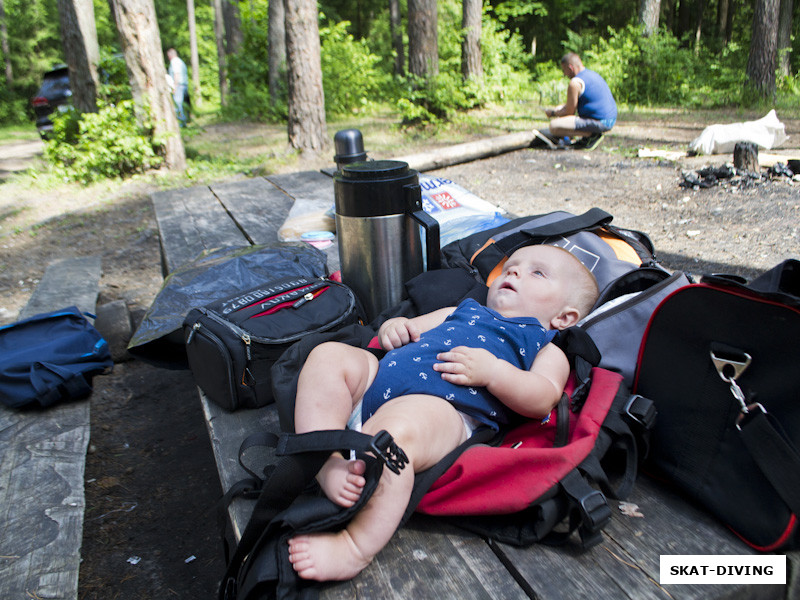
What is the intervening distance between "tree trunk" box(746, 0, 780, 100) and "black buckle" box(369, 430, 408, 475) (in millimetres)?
12618

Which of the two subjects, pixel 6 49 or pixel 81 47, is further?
pixel 6 49

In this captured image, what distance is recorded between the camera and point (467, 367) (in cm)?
154

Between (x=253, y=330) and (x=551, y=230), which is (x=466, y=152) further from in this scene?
(x=253, y=330)

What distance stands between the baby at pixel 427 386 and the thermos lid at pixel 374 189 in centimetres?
47

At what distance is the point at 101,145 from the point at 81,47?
1445mm

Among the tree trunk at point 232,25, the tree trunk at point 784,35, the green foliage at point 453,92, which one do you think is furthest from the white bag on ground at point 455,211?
the tree trunk at point 232,25

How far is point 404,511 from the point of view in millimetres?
1287

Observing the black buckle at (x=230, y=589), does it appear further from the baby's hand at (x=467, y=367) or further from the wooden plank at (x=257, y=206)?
the wooden plank at (x=257, y=206)

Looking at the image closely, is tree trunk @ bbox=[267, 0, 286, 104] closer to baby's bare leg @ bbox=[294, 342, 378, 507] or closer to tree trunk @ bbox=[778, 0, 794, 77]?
tree trunk @ bbox=[778, 0, 794, 77]

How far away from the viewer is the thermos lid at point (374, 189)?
6.97ft

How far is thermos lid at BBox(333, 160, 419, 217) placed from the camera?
212cm

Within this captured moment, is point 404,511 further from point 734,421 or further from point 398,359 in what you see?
point 734,421

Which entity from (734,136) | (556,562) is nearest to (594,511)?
(556,562)

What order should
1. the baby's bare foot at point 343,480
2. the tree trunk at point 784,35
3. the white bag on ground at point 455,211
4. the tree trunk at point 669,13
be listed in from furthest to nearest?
the tree trunk at point 669,13, the tree trunk at point 784,35, the white bag on ground at point 455,211, the baby's bare foot at point 343,480
